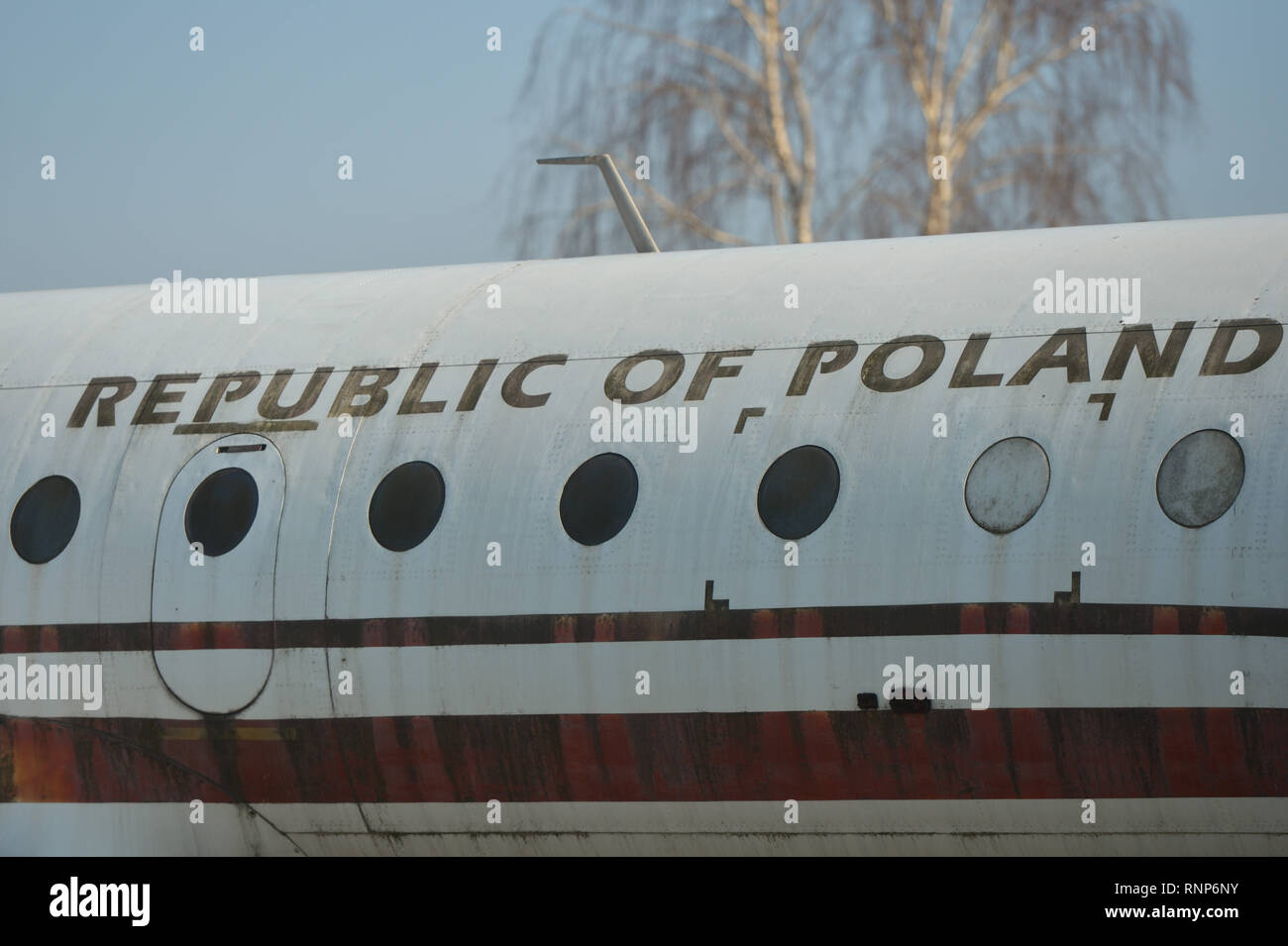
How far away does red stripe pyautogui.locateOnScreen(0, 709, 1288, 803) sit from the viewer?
869cm

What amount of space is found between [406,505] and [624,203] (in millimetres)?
3280

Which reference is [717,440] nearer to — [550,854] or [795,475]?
[795,475]

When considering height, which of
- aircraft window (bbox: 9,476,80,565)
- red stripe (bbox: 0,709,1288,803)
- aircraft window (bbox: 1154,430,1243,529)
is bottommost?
red stripe (bbox: 0,709,1288,803)

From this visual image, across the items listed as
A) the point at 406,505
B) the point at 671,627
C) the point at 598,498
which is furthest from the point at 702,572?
the point at 406,505

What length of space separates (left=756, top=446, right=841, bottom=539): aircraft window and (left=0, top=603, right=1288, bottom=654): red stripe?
47cm

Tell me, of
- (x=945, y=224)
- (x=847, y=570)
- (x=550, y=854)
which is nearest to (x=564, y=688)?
(x=550, y=854)

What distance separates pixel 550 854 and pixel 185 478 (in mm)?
3181

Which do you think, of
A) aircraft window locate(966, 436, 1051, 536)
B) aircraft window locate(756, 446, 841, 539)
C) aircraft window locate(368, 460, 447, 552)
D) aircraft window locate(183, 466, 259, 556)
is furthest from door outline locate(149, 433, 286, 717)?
aircraft window locate(966, 436, 1051, 536)

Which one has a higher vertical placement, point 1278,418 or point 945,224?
point 945,224

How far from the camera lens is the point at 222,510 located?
10938 millimetres

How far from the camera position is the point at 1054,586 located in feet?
29.2

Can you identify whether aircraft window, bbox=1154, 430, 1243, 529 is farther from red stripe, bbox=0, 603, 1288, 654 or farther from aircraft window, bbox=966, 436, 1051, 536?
aircraft window, bbox=966, 436, 1051, 536
